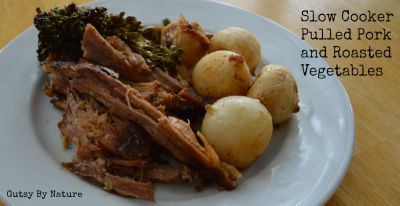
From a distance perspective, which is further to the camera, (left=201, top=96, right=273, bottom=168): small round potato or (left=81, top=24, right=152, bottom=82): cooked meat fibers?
(left=81, top=24, right=152, bottom=82): cooked meat fibers

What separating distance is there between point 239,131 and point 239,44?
0.76 meters

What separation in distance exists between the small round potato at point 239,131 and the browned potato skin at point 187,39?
0.67 meters

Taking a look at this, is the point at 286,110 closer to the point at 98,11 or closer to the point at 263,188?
the point at 263,188

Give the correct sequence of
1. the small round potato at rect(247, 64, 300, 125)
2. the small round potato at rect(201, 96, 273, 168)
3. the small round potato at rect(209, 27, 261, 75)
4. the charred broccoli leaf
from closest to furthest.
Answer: the small round potato at rect(201, 96, 273, 168) → the small round potato at rect(247, 64, 300, 125) → the charred broccoli leaf → the small round potato at rect(209, 27, 261, 75)

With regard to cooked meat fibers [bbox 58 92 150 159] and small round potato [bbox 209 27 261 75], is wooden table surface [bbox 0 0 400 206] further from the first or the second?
cooked meat fibers [bbox 58 92 150 159]

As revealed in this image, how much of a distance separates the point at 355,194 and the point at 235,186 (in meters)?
0.64

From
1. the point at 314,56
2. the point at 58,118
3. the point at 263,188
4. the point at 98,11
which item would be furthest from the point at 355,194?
the point at 98,11

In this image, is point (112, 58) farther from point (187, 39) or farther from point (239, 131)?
point (239, 131)

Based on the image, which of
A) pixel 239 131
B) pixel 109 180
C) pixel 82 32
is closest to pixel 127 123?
pixel 109 180

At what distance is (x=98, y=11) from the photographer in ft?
7.17

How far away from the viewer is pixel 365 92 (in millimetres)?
2338

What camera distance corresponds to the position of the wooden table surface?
177 cm

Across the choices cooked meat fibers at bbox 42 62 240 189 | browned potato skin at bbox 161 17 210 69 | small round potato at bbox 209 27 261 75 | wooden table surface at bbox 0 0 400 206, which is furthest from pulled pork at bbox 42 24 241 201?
wooden table surface at bbox 0 0 400 206

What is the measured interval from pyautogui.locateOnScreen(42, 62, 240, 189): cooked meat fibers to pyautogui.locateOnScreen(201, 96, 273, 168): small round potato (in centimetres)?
8
